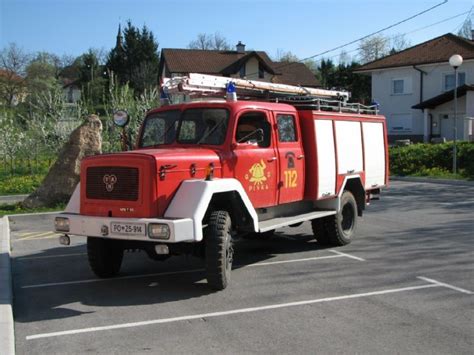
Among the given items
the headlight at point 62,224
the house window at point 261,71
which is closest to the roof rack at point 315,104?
the headlight at point 62,224

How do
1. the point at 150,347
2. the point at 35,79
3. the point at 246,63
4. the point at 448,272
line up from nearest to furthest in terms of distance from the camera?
1. the point at 150,347
2. the point at 448,272
3. the point at 246,63
4. the point at 35,79

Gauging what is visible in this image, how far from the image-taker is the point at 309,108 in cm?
926

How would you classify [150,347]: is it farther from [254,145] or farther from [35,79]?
[35,79]

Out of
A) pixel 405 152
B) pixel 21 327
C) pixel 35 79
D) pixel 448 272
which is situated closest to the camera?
pixel 21 327

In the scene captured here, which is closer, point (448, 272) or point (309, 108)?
point (448, 272)

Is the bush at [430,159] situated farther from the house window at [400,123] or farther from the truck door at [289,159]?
the truck door at [289,159]

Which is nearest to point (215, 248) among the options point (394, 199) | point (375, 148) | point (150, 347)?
point (150, 347)

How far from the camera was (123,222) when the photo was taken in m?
6.48

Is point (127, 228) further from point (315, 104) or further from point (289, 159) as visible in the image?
point (315, 104)

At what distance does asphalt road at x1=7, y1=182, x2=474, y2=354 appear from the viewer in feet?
17.1

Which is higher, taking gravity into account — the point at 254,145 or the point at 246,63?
the point at 246,63

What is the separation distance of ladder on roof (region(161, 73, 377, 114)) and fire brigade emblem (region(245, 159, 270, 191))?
141 centimetres

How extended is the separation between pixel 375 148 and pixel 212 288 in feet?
18.1

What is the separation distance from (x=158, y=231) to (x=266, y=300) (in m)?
1.47
